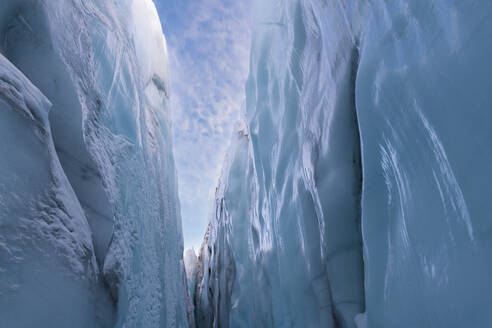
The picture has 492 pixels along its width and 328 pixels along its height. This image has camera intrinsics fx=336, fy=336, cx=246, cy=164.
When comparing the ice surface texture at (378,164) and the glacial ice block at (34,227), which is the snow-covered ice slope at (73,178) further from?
the ice surface texture at (378,164)

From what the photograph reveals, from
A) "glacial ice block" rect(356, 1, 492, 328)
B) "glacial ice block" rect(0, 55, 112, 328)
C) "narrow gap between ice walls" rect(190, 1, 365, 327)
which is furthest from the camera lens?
"narrow gap between ice walls" rect(190, 1, 365, 327)

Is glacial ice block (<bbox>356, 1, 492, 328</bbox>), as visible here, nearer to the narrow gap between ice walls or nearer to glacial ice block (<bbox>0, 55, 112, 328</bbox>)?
the narrow gap between ice walls

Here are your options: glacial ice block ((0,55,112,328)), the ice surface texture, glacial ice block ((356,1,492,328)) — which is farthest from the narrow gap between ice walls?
glacial ice block ((0,55,112,328))

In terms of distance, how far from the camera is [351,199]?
1770 millimetres

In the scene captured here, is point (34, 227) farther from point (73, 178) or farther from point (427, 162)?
point (427, 162)

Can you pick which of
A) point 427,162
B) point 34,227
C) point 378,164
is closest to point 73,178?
point 34,227

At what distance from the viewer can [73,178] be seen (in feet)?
5.65

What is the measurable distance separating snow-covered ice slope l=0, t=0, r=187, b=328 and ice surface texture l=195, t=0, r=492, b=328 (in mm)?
1207

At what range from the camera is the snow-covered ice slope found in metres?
1.17

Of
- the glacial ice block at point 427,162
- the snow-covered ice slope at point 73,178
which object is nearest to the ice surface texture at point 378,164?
the glacial ice block at point 427,162

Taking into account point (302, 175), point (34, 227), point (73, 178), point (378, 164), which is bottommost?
point (34, 227)

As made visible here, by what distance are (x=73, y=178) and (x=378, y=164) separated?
1.47m

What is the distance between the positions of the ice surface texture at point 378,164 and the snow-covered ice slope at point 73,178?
3.96 ft

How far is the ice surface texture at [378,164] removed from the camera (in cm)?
Answer: 83
